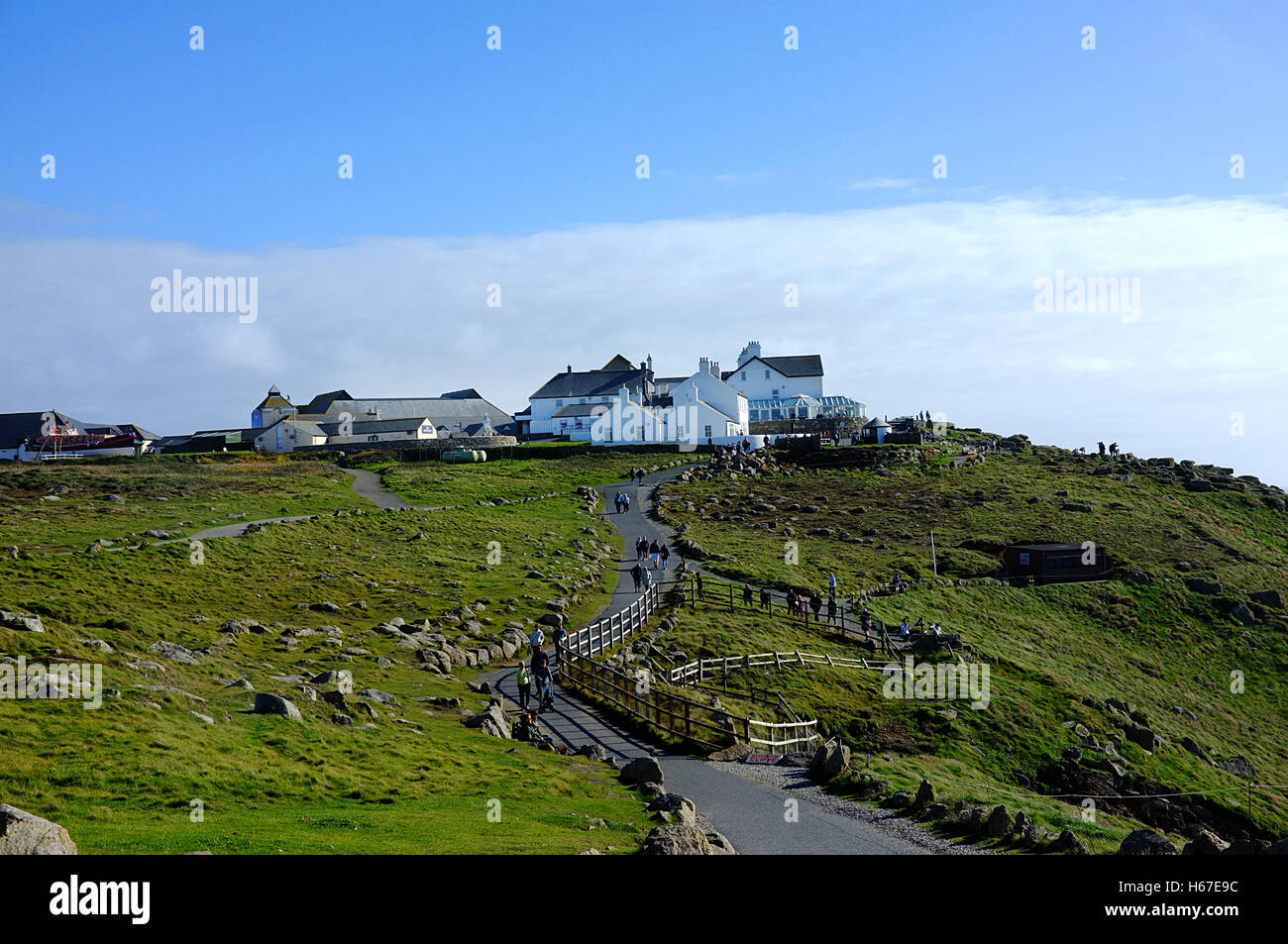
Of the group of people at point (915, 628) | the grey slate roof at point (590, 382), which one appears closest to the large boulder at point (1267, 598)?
the group of people at point (915, 628)

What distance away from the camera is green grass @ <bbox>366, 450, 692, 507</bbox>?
84.4 metres

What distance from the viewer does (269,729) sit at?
71.7 ft

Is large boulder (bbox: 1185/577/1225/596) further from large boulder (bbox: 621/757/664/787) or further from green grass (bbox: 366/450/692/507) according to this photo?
large boulder (bbox: 621/757/664/787)

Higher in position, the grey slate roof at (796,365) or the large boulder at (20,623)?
the grey slate roof at (796,365)

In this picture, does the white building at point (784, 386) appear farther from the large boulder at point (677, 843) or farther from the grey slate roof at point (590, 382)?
the large boulder at point (677, 843)

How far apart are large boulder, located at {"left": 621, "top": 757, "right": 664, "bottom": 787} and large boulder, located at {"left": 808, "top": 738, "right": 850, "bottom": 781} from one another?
154 inches

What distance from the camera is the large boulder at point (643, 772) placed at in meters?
22.1

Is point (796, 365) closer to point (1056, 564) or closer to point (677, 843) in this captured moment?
point (1056, 564)

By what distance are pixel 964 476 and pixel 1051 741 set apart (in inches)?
2345

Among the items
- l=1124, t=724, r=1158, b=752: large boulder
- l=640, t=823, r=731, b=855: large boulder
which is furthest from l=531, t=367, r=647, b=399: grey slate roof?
l=640, t=823, r=731, b=855: large boulder

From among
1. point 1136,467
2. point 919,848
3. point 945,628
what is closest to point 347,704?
point 919,848

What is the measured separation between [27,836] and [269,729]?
10.3 meters

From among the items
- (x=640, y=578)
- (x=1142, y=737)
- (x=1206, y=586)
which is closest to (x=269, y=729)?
(x=640, y=578)

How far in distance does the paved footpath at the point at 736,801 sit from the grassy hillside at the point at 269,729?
1.71 m
